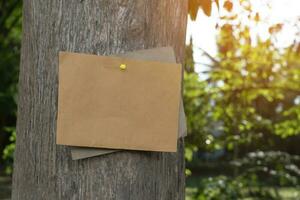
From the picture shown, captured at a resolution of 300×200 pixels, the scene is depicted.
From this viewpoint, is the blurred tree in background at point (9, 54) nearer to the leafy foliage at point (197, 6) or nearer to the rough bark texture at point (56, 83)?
the leafy foliage at point (197, 6)

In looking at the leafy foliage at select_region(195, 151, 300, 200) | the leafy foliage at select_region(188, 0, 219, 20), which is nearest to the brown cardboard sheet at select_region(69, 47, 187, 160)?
the leafy foliage at select_region(188, 0, 219, 20)

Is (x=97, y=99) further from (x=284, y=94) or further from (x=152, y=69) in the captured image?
(x=284, y=94)

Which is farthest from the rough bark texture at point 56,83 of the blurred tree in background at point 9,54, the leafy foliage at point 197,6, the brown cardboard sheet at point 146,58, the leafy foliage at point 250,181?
the blurred tree in background at point 9,54

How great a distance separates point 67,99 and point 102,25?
214mm

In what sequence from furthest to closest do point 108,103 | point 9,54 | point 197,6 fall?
point 9,54 < point 197,6 < point 108,103

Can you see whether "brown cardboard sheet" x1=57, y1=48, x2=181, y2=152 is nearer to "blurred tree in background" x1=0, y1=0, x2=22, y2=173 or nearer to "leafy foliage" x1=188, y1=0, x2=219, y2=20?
"leafy foliage" x1=188, y1=0, x2=219, y2=20

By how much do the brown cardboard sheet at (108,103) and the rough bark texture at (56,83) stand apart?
5 centimetres

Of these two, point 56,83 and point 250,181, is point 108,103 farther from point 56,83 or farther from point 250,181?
point 250,181

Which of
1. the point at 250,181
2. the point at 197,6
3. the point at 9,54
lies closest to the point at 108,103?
the point at 197,6

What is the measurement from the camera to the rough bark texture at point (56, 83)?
1591mm

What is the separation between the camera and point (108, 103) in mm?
1554

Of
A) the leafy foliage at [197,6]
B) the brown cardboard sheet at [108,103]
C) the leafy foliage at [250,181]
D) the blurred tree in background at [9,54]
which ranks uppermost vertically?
the blurred tree in background at [9,54]

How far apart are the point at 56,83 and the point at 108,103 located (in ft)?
0.53

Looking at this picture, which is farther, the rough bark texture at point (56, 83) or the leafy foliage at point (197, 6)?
the leafy foliage at point (197, 6)
